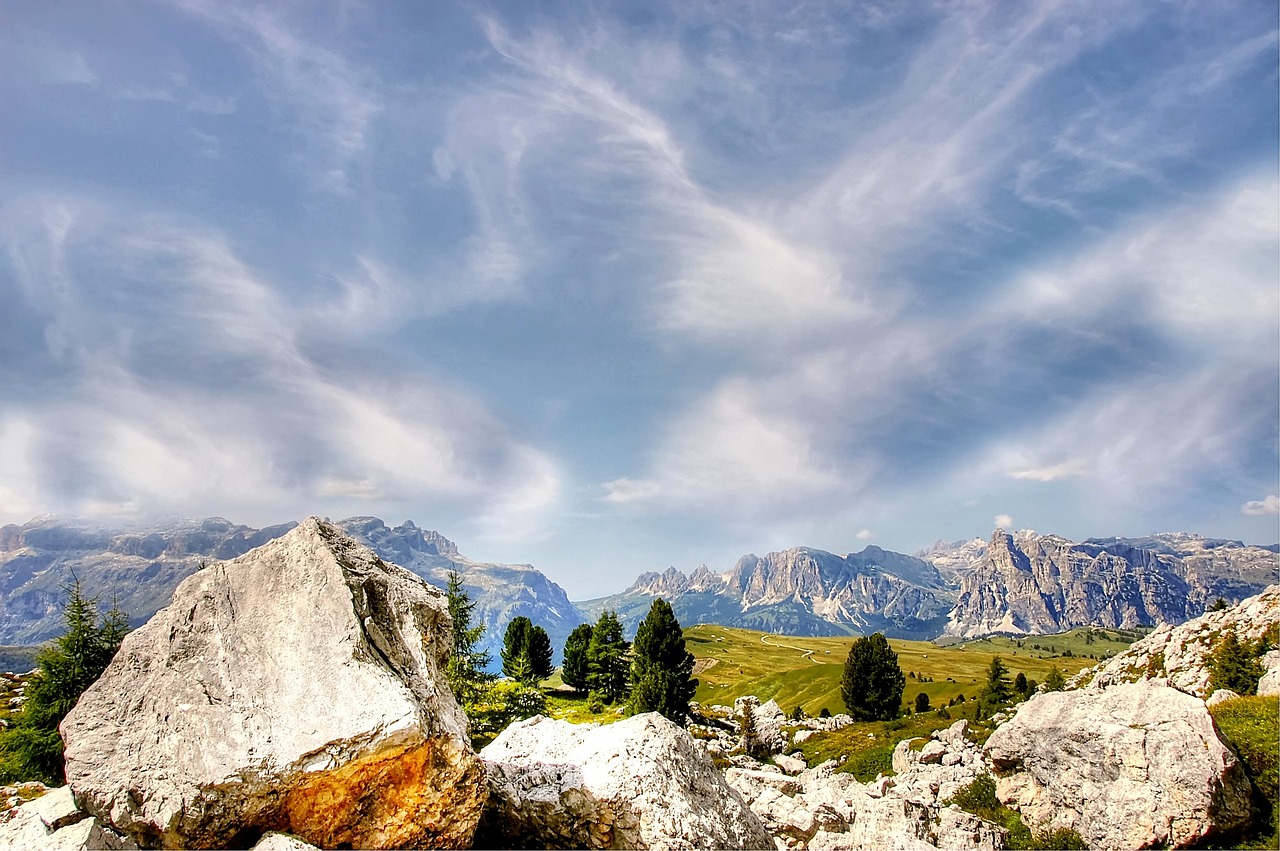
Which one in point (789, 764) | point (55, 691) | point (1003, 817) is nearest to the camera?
point (1003, 817)

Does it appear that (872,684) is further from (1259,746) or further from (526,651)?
(1259,746)

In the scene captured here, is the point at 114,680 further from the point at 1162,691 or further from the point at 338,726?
the point at 1162,691

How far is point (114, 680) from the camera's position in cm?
1057

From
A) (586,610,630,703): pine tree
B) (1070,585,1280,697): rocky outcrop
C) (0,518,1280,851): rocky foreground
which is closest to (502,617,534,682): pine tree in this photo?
(586,610,630,703): pine tree

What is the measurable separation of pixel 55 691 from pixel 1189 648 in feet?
352

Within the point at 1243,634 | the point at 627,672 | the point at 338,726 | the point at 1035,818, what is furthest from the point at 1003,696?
the point at 338,726

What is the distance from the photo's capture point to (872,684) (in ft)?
308

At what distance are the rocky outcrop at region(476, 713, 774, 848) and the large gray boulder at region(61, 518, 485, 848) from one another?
66.3 inches

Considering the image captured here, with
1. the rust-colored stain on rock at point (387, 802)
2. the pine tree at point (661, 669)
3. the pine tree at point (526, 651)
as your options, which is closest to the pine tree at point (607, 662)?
the pine tree at point (661, 669)

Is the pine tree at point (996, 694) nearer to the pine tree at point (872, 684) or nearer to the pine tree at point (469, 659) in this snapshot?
the pine tree at point (872, 684)

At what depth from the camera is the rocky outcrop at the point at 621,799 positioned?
10.4 meters

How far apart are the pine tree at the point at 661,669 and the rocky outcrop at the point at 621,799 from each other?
54.4m

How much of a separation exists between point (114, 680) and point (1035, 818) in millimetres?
27842

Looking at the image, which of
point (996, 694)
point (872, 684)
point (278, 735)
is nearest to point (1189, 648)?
point (996, 694)
